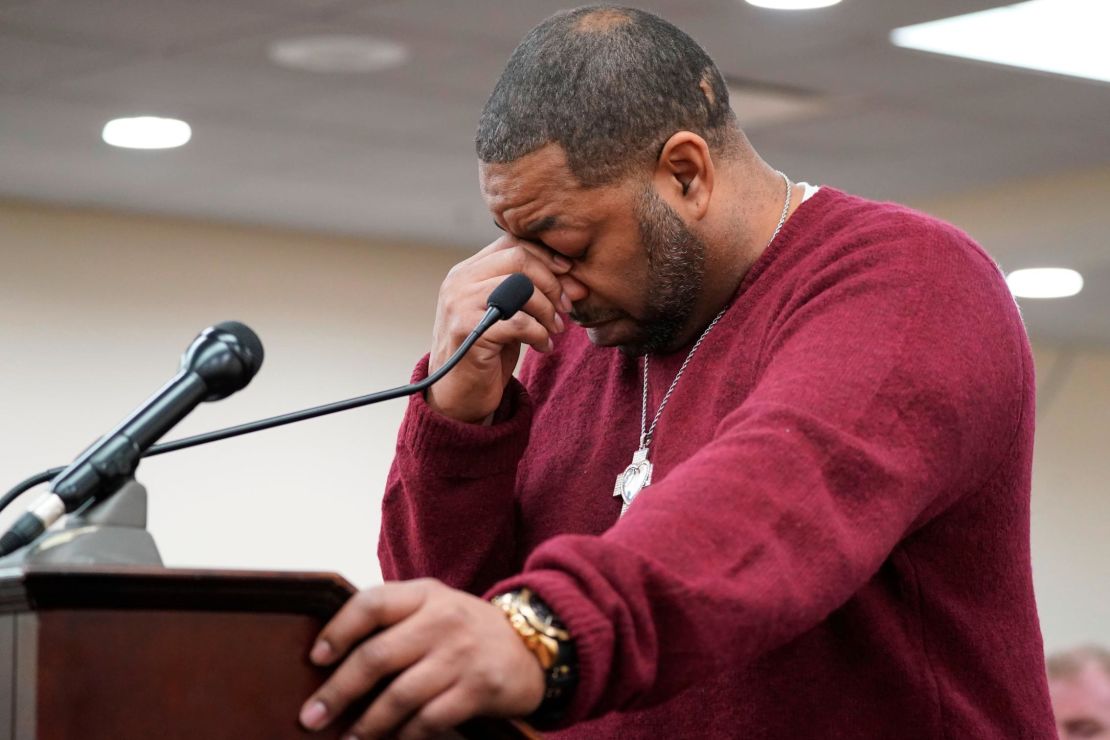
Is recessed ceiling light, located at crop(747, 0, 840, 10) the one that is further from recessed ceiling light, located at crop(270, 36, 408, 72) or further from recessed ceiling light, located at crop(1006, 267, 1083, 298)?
recessed ceiling light, located at crop(1006, 267, 1083, 298)

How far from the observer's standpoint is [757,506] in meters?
1.16

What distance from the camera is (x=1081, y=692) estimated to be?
3830 millimetres

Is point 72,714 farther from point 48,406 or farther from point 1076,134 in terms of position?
point 48,406

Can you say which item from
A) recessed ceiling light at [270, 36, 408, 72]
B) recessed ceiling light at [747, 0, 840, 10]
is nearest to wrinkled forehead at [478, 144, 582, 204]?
recessed ceiling light at [747, 0, 840, 10]

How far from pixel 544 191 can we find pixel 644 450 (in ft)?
0.88

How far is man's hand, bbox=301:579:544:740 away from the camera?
1.00 m

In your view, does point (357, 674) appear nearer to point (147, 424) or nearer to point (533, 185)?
point (147, 424)

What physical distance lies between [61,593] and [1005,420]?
0.77 metres

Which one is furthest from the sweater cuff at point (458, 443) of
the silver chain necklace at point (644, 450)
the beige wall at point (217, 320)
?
the beige wall at point (217, 320)

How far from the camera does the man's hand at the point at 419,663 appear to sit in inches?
39.5

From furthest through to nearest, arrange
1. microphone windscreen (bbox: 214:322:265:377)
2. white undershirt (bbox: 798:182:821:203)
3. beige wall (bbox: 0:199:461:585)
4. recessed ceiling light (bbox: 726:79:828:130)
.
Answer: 1. beige wall (bbox: 0:199:461:585)
2. recessed ceiling light (bbox: 726:79:828:130)
3. white undershirt (bbox: 798:182:821:203)
4. microphone windscreen (bbox: 214:322:265:377)

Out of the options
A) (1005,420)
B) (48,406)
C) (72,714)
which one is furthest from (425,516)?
(48,406)

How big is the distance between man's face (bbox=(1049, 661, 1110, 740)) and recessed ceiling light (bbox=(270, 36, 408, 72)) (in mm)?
2254

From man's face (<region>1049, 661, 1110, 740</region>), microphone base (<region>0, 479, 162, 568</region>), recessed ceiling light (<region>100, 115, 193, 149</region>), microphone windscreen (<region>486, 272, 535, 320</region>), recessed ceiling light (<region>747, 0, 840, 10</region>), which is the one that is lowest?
man's face (<region>1049, 661, 1110, 740</region>)
